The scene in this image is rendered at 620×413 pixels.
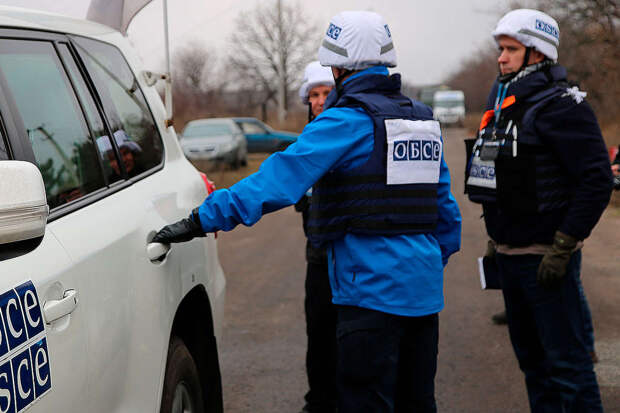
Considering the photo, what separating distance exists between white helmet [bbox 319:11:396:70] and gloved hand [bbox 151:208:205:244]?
781mm

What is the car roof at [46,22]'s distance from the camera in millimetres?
2275

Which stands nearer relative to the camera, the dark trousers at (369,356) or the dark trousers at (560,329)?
the dark trousers at (369,356)

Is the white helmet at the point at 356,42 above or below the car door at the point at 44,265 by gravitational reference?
above

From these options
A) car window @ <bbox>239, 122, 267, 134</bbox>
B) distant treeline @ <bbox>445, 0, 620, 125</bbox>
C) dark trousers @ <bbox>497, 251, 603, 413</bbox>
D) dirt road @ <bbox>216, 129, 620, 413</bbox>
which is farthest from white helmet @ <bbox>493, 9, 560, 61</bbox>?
car window @ <bbox>239, 122, 267, 134</bbox>

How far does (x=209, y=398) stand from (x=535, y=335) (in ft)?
4.86

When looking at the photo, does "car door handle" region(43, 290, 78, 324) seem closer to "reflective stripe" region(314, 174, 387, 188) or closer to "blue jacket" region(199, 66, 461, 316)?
"blue jacket" region(199, 66, 461, 316)

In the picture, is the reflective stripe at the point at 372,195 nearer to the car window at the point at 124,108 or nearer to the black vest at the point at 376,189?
the black vest at the point at 376,189

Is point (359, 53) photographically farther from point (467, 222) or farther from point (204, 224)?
point (467, 222)

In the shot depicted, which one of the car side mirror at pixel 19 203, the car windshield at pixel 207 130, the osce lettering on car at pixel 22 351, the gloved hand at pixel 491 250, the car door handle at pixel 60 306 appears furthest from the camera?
the car windshield at pixel 207 130

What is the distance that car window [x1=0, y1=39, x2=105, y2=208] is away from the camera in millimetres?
2145

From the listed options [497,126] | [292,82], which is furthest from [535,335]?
[292,82]

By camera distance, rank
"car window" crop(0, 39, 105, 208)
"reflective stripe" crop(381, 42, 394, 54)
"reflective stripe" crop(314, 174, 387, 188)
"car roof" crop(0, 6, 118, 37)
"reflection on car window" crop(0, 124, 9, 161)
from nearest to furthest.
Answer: "reflection on car window" crop(0, 124, 9, 161), "car window" crop(0, 39, 105, 208), "car roof" crop(0, 6, 118, 37), "reflective stripe" crop(314, 174, 387, 188), "reflective stripe" crop(381, 42, 394, 54)

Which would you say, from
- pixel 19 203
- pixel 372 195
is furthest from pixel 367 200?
pixel 19 203

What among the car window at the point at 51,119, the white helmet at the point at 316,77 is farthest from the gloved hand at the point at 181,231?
the white helmet at the point at 316,77
